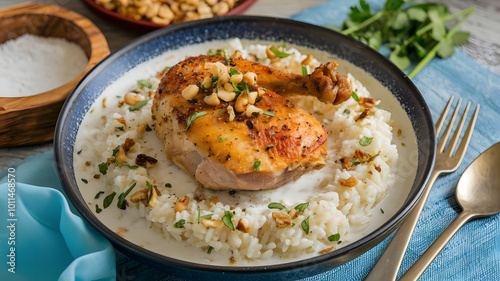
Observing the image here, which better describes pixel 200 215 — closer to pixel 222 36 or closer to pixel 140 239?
pixel 140 239

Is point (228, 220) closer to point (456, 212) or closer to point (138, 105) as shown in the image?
point (138, 105)

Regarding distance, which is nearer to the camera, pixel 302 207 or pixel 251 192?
pixel 302 207

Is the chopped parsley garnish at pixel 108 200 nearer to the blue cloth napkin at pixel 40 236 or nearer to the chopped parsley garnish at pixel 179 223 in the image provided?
the blue cloth napkin at pixel 40 236

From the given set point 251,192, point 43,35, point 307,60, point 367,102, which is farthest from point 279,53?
point 43,35

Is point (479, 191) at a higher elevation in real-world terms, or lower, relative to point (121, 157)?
higher

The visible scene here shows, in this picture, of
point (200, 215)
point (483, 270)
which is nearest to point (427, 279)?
point (483, 270)

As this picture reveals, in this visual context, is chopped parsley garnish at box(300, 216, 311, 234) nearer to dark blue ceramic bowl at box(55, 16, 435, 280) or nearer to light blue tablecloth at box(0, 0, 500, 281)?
dark blue ceramic bowl at box(55, 16, 435, 280)
